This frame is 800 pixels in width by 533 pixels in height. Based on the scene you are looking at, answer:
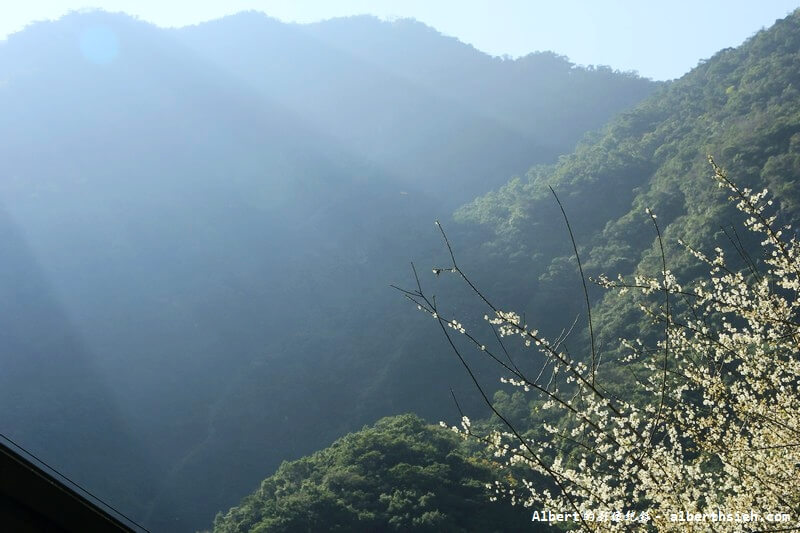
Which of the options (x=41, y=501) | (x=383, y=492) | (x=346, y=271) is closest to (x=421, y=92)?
(x=346, y=271)

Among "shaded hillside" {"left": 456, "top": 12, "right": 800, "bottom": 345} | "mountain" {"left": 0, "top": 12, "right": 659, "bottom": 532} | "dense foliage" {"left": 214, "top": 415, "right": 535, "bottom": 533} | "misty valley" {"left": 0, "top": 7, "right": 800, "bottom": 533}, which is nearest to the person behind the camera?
"dense foliage" {"left": 214, "top": 415, "right": 535, "bottom": 533}

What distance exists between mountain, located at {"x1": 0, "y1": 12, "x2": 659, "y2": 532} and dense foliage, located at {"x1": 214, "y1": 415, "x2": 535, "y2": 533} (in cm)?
1380

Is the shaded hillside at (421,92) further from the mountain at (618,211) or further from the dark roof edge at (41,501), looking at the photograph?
the dark roof edge at (41,501)

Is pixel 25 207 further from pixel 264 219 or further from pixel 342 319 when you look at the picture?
pixel 342 319

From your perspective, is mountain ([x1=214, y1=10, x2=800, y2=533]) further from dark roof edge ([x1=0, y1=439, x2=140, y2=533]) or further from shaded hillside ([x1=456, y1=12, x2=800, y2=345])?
dark roof edge ([x1=0, y1=439, x2=140, y2=533])

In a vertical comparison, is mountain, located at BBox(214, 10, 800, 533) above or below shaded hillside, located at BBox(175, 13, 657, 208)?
below

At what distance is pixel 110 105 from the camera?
70188mm

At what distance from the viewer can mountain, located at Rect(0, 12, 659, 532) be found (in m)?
36.8

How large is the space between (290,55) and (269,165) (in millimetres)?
32714

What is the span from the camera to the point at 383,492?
18.2 m

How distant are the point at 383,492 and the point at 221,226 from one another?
41.9 metres

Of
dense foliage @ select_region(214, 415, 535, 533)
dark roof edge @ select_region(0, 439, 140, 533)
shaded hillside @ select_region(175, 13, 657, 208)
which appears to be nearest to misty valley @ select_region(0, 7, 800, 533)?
dense foliage @ select_region(214, 415, 535, 533)

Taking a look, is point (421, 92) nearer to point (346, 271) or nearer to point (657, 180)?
point (346, 271)

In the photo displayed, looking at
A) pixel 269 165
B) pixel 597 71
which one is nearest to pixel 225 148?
pixel 269 165
